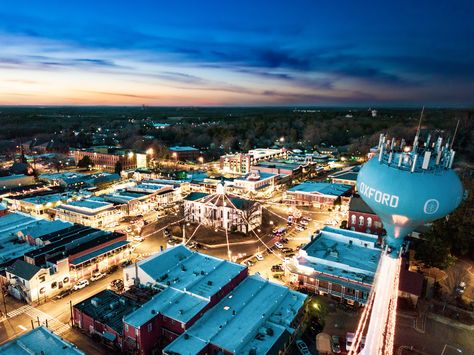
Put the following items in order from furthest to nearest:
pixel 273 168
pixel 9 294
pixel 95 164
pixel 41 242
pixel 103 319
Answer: pixel 95 164, pixel 273 168, pixel 41 242, pixel 9 294, pixel 103 319

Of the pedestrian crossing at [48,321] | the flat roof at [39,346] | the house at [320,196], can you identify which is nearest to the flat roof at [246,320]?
the flat roof at [39,346]

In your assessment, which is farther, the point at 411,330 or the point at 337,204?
the point at 337,204

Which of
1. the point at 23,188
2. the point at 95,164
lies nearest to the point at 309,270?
the point at 23,188

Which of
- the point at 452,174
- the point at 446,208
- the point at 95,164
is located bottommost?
the point at 95,164

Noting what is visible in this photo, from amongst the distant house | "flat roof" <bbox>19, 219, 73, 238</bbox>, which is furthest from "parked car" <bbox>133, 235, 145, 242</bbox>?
the distant house

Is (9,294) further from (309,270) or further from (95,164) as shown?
(95,164)

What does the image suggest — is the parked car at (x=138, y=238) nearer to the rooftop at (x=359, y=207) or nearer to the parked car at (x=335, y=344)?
the parked car at (x=335, y=344)

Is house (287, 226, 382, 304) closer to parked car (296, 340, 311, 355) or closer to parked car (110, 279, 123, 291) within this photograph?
parked car (296, 340, 311, 355)

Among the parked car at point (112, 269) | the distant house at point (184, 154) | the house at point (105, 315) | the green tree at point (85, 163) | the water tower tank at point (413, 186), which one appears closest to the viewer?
the water tower tank at point (413, 186)
